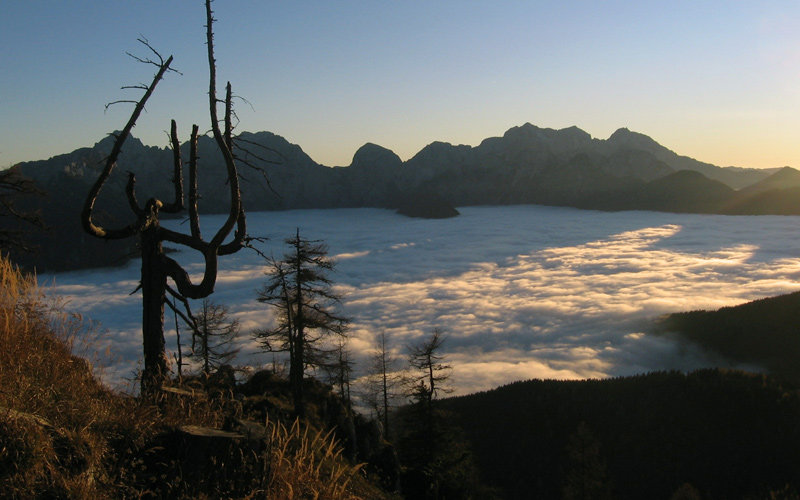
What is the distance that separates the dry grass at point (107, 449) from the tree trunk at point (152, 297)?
2.00 ft

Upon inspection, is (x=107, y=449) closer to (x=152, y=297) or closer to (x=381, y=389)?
(x=152, y=297)

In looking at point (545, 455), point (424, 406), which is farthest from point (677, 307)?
point (424, 406)

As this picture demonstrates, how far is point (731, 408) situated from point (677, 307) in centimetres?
6081

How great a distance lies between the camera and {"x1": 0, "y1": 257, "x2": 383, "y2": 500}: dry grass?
11.4ft

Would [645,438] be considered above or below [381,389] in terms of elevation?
below

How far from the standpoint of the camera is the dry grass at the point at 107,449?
3486 millimetres

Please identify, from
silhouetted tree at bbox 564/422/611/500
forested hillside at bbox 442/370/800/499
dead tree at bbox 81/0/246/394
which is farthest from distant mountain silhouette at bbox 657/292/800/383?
dead tree at bbox 81/0/246/394

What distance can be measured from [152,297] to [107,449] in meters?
2.11

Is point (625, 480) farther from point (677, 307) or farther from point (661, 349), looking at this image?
point (677, 307)

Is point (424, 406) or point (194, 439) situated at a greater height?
point (194, 439)

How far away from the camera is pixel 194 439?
4.07 m

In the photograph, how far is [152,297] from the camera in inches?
221

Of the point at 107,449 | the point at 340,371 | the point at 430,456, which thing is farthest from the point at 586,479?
the point at 107,449

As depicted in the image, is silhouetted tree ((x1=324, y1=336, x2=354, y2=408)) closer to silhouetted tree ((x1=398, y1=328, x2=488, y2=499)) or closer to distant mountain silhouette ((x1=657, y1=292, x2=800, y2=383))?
silhouetted tree ((x1=398, y1=328, x2=488, y2=499))
